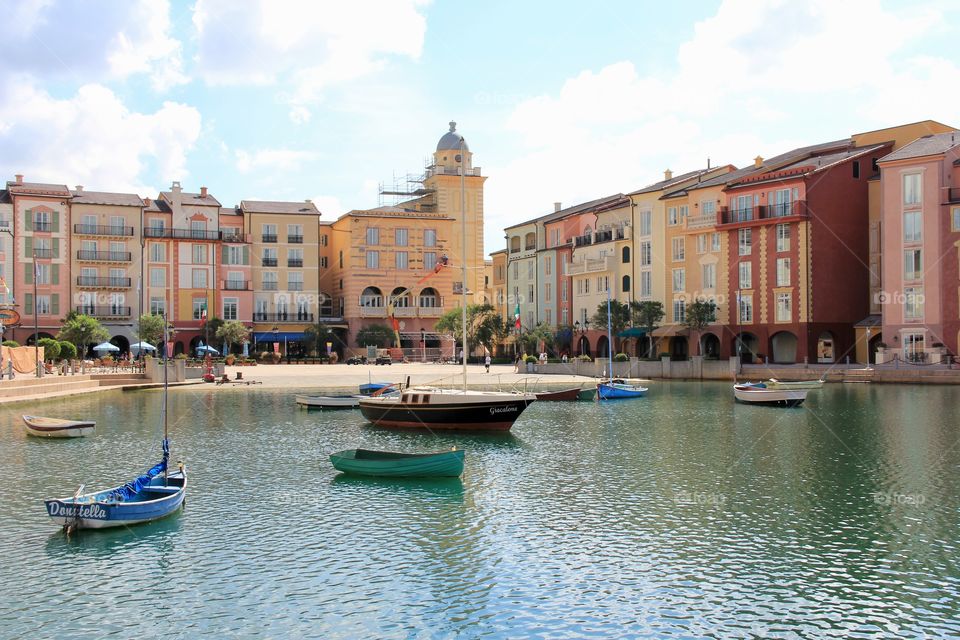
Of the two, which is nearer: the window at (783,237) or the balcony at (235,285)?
the window at (783,237)

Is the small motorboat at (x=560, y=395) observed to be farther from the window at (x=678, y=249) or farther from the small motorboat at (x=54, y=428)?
the window at (x=678, y=249)

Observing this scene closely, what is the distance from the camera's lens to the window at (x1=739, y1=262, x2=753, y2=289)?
73.9 meters

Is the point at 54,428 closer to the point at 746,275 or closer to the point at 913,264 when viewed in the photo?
the point at 746,275

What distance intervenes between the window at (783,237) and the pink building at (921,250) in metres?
7.13

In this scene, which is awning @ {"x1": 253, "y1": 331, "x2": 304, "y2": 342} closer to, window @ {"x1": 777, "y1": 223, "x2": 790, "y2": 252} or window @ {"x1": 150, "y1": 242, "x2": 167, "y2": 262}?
window @ {"x1": 150, "y1": 242, "x2": 167, "y2": 262}

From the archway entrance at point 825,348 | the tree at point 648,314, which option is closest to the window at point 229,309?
the tree at point 648,314

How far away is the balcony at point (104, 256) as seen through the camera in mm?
90012

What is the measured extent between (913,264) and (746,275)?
43.3 feet

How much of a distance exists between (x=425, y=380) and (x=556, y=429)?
88.2ft

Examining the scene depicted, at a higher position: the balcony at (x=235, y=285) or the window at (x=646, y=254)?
the window at (x=646, y=254)

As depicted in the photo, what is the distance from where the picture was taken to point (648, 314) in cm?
7856

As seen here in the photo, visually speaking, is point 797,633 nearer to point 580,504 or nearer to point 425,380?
point 580,504

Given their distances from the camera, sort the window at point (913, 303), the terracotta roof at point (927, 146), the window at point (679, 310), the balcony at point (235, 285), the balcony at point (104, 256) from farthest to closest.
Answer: the balcony at point (235, 285), the balcony at point (104, 256), the window at point (679, 310), the window at point (913, 303), the terracotta roof at point (927, 146)

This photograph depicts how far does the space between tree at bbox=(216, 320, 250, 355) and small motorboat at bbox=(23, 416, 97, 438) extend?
52.0m
